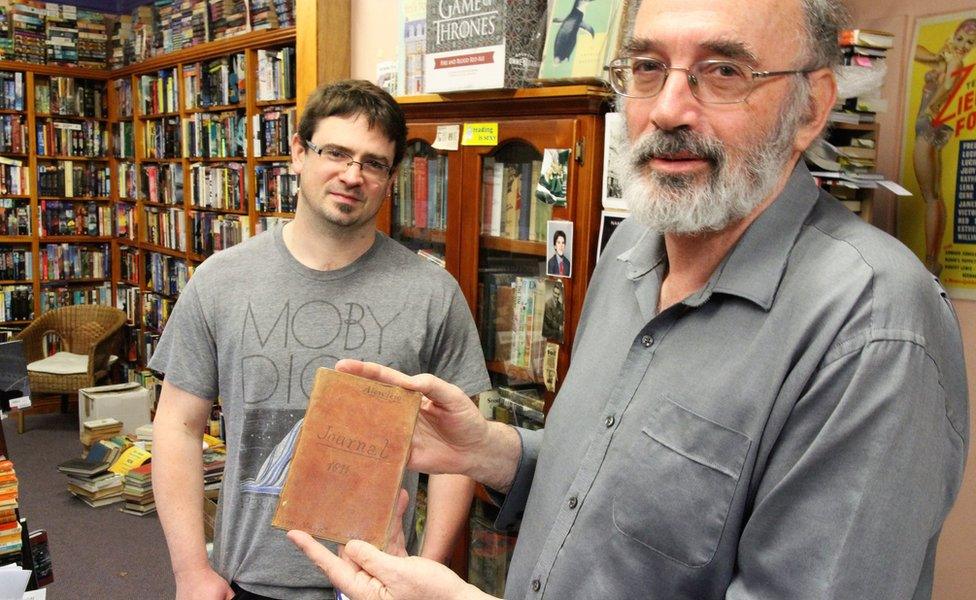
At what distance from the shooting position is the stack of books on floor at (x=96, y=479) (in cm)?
470

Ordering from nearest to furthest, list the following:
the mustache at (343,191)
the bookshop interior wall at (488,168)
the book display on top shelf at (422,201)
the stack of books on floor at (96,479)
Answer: the mustache at (343,191), the bookshop interior wall at (488,168), the book display on top shelf at (422,201), the stack of books on floor at (96,479)

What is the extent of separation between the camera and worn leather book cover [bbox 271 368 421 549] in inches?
45.9

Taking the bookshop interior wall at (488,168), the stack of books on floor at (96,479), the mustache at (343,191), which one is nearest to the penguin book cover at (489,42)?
the bookshop interior wall at (488,168)

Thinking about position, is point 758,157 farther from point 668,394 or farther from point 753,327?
point 668,394

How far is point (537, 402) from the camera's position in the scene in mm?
2527

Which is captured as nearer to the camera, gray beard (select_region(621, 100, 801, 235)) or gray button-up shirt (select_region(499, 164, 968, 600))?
gray button-up shirt (select_region(499, 164, 968, 600))

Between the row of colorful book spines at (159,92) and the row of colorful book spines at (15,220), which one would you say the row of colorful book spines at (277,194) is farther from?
the row of colorful book spines at (15,220)

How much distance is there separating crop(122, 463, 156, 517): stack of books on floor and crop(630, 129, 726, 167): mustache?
170 inches

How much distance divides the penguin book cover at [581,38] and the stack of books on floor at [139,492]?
3665 millimetres

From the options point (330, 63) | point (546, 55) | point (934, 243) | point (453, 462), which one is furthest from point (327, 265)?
point (330, 63)

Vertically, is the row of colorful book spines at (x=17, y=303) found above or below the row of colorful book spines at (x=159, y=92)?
below

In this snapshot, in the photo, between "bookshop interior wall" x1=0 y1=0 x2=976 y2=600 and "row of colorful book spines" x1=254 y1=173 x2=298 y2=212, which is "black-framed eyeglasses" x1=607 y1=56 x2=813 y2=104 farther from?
"row of colorful book spines" x1=254 y1=173 x2=298 y2=212

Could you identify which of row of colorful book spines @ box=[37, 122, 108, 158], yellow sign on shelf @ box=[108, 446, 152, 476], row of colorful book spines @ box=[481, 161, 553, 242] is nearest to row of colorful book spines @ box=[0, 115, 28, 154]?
row of colorful book spines @ box=[37, 122, 108, 158]

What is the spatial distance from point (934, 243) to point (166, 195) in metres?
5.76
